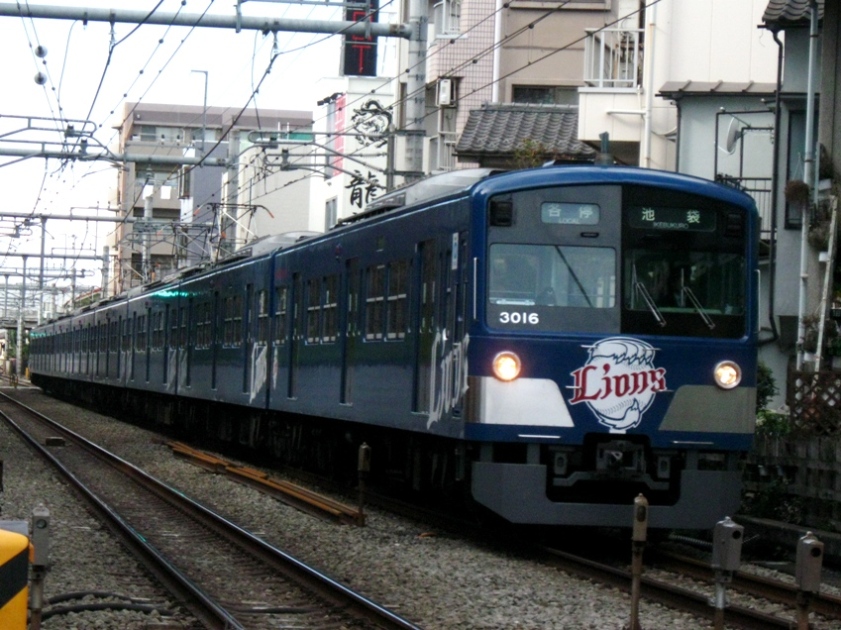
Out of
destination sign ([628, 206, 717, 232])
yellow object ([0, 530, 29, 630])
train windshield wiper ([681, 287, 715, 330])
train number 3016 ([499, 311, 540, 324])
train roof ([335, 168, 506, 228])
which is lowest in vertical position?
yellow object ([0, 530, 29, 630])

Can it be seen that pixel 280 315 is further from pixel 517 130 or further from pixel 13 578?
pixel 13 578

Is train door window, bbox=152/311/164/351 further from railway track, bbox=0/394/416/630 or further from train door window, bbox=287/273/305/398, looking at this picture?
train door window, bbox=287/273/305/398

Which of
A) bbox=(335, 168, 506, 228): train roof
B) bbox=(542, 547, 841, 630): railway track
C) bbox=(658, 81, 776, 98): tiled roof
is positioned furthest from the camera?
bbox=(658, 81, 776, 98): tiled roof

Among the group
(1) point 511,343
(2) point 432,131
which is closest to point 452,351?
(1) point 511,343

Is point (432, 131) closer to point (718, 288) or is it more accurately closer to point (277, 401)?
point (277, 401)

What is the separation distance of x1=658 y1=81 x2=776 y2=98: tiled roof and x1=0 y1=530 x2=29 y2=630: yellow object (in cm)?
1528

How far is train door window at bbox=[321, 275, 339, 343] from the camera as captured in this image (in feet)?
45.6

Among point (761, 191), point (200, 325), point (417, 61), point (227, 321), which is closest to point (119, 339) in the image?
point (200, 325)

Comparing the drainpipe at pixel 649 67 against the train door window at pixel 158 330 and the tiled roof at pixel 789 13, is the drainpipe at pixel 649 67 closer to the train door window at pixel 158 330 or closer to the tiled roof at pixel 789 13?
the tiled roof at pixel 789 13

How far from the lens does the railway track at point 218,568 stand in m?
7.61

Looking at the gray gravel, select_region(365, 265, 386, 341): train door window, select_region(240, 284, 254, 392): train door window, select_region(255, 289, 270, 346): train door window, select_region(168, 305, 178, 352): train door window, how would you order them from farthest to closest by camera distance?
select_region(168, 305, 178, 352): train door window < select_region(240, 284, 254, 392): train door window < select_region(255, 289, 270, 346): train door window < select_region(365, 265, 386, 341): train door window < the gray gravel

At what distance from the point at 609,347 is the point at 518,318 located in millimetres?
603

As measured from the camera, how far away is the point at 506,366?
9477 mm

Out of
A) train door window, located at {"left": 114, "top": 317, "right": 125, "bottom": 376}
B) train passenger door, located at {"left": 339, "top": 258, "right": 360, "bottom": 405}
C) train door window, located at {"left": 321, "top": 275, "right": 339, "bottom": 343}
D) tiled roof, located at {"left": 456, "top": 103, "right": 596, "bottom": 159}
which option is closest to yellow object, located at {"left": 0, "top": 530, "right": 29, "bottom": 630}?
train passenger door, located at {"left": 339, "top": 258, "right": 360, "bottom": 405}
